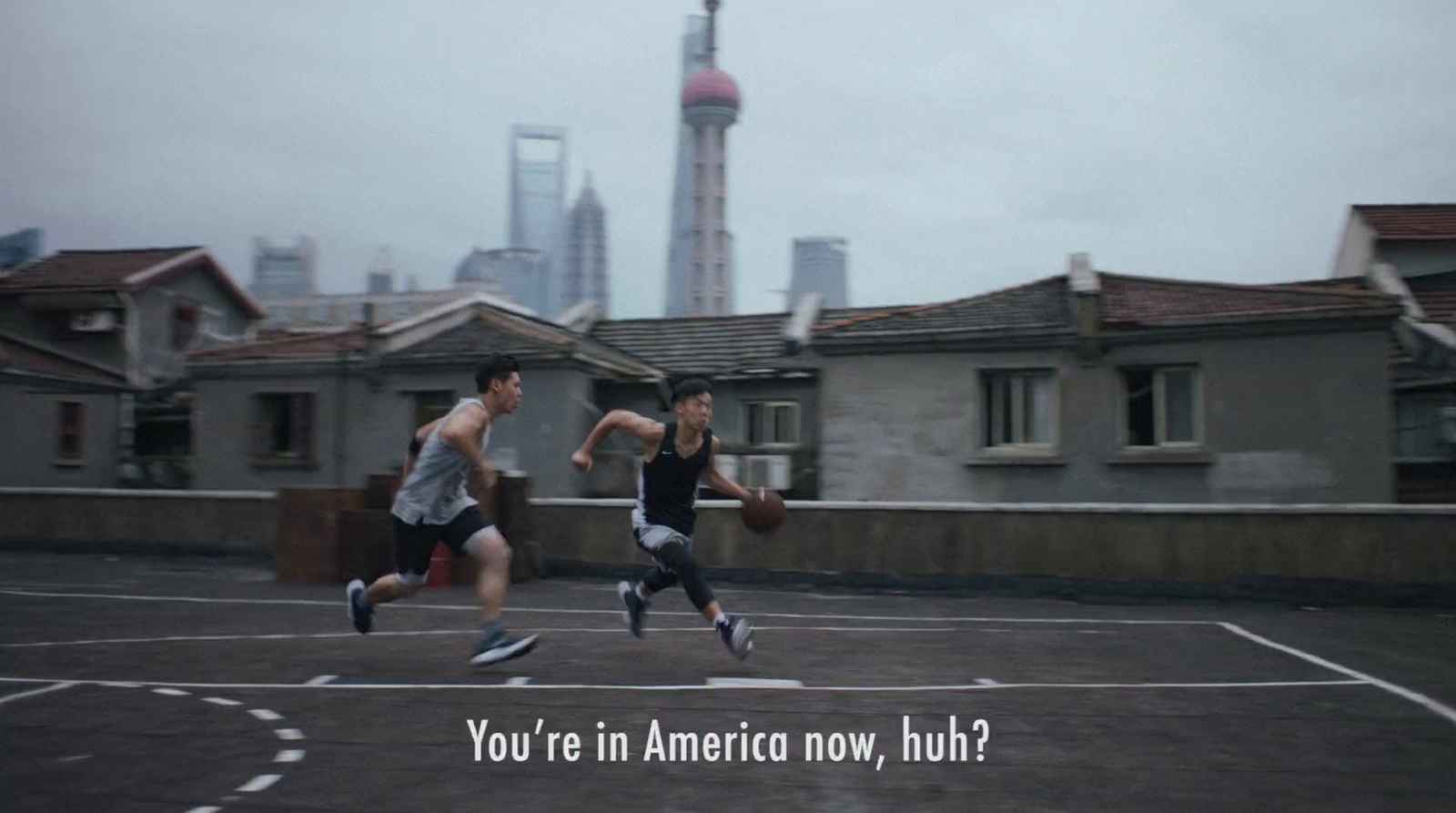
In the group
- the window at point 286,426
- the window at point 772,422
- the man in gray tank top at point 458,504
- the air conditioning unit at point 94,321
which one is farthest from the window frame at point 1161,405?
the air conditioning unit at point 94,321

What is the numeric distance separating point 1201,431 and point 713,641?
14.5 meters

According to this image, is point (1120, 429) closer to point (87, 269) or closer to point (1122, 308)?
point (1122, 308)

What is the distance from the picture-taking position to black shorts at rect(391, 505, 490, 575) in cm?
738

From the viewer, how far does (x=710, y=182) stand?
159500 mm

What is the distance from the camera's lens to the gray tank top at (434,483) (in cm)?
731

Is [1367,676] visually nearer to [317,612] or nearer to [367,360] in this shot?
[317,612]

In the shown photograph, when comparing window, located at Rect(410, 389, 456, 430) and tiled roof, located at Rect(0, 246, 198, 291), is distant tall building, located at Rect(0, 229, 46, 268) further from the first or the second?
window, located at Rect(410, 389, 456, 430)

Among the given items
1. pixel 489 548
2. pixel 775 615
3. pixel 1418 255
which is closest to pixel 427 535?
pixel 489 548

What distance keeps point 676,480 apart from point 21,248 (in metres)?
40.1

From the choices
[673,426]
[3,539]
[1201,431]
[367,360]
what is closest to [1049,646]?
[673,426]

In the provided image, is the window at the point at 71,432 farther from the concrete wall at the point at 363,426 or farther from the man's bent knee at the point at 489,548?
the man's bent knee at the point at 489,548

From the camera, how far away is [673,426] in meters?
7.57

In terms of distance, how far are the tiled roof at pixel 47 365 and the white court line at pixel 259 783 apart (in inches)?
1270

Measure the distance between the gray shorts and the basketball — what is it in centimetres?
74
